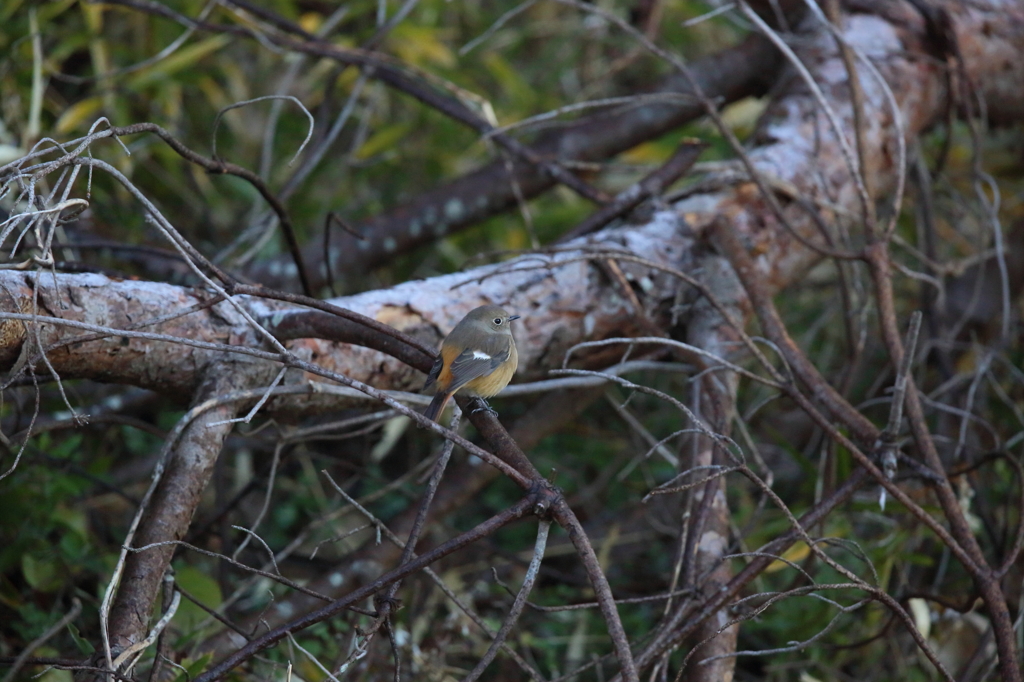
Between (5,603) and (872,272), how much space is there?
2.93m

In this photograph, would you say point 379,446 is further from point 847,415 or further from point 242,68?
point 242,68

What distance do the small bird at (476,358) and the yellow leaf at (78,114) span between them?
105 inches

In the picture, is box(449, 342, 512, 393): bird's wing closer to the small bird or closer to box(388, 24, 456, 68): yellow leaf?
the small bird

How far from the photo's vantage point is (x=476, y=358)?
2.41m

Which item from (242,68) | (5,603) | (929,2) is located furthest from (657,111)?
(5,603)

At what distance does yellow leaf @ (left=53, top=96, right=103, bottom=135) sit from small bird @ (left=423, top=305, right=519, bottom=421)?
8.74ft

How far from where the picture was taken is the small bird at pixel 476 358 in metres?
2.37

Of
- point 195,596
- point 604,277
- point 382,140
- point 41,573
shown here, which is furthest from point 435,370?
point 382,140

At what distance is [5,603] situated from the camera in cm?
274

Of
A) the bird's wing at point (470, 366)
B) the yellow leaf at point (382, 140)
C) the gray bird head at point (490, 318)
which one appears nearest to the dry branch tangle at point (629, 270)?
the gray bird head at point (490, 318)

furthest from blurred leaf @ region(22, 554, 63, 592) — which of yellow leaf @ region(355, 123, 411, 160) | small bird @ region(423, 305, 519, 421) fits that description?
yellow leaf @ region(355, 123, 411, 160)

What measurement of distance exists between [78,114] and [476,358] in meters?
2.89

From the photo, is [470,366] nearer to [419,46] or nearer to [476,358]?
[476,358]

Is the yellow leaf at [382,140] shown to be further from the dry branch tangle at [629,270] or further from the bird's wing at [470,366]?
the bird's wing at [470,366]
